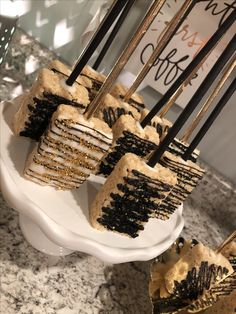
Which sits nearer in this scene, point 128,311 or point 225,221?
point 128,311

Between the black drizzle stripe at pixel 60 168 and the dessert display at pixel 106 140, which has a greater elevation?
the dessert display at pixel 106 140

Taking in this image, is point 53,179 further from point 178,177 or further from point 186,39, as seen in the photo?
point 186,39

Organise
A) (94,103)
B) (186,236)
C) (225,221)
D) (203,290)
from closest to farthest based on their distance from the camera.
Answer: (94,103) < (203,290) < (186,236) < (225,221)

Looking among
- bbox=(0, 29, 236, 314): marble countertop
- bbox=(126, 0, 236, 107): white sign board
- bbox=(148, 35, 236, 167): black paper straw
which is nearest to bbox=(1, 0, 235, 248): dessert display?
bbox=(148, 35, 236, 167): black paper straw

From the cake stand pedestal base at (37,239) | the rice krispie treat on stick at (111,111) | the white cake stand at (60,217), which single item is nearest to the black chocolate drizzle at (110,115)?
the rice krispie treat on stick at (111,111)

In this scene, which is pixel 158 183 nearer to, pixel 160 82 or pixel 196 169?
pixel 196 169

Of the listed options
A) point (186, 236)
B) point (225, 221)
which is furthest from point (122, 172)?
point (225, 221)

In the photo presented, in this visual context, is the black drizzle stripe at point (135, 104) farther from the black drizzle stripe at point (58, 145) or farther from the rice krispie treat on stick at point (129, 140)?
the black drizzle stripe at point (58, 145)
